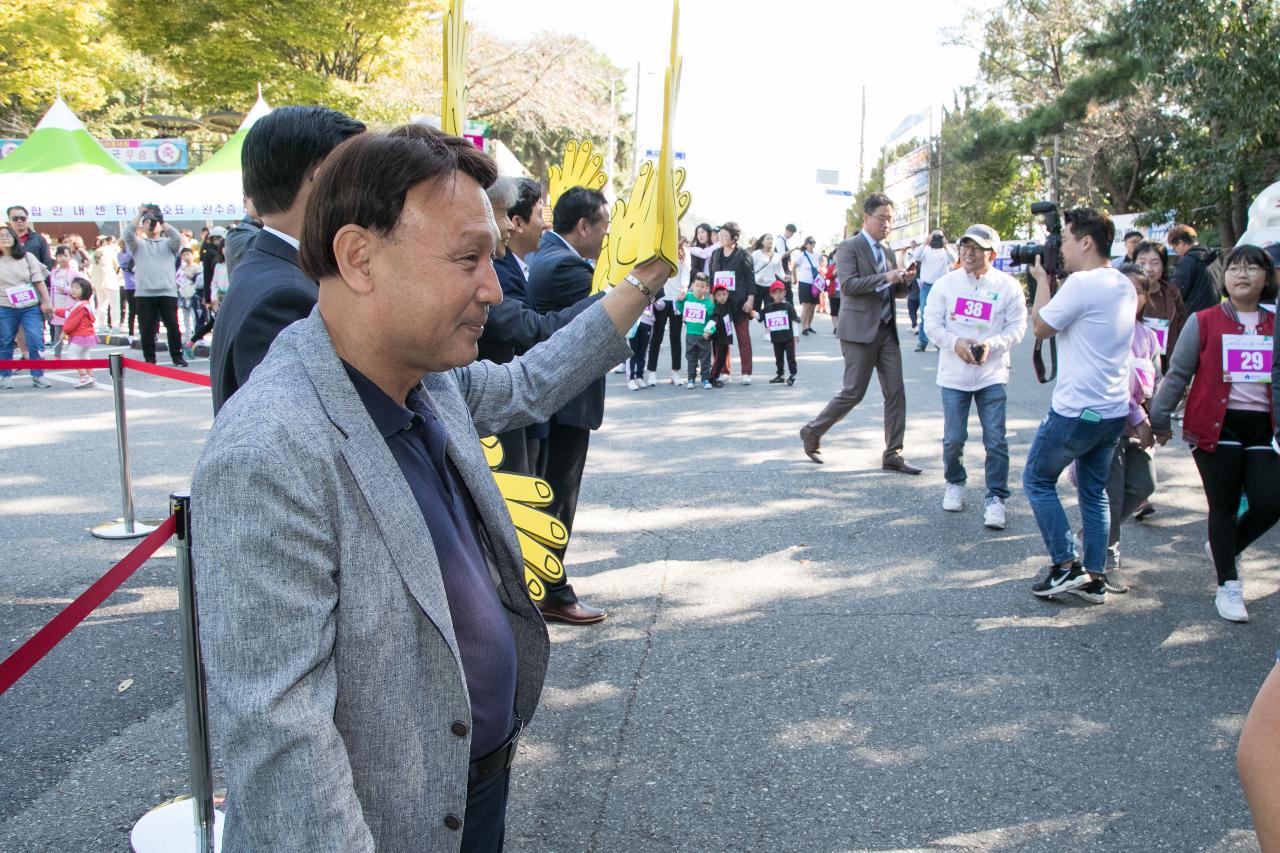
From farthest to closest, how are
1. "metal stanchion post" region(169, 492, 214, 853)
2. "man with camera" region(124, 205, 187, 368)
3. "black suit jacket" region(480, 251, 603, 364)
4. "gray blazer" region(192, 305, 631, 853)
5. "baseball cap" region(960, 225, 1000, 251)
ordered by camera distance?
"man with camera" region(124, 205, 187, 368)
"baseball cap" region(960, 225, 1000, 251)
"black suit jacket" region(480, 251, 603, 364)
"metal stanchion post" region(169, 492, 214, 853)
"gray blazer" region(192, 305, 631, 853)

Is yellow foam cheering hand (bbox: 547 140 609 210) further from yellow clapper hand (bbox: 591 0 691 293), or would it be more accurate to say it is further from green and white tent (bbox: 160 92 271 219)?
green and white tent (bbox: 160 92 271 219)

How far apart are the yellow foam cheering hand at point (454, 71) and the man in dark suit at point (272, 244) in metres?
0.61

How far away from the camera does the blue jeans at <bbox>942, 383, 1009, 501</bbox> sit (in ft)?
21.5

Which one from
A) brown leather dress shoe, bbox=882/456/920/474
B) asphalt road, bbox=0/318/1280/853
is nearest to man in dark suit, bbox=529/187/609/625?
asphalt road, bbox=0/318/1280/853

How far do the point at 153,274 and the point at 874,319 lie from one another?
1045 centimetres

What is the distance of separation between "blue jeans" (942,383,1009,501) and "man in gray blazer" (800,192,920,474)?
3.27 feet

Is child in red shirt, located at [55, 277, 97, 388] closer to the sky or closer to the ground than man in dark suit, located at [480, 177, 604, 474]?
closer to the ground

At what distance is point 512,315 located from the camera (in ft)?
12.8

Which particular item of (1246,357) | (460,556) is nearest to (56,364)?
(460,556)

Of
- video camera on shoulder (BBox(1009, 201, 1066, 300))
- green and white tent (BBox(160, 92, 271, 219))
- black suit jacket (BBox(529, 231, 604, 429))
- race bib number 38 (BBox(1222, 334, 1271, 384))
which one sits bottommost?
race bib number 38 (BBox(1222, 334, 1271, 384))

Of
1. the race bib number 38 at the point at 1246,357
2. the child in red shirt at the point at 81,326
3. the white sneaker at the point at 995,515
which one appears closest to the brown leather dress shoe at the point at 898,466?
the white sneaker at the point at 995,515

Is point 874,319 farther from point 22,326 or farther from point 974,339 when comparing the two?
point 22,326

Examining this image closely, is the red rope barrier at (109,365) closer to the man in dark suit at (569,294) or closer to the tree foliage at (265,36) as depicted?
the man in dark suit at (569,294)

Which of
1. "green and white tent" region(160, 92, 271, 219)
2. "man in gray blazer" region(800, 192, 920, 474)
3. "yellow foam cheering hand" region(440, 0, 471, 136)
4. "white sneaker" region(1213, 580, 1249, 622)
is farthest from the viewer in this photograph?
"green and white tent" region(160, 92, 271, 219)
